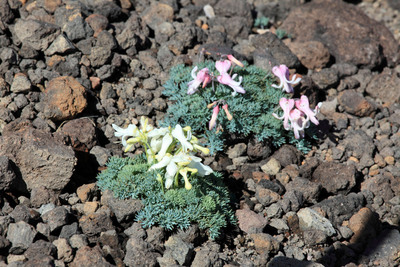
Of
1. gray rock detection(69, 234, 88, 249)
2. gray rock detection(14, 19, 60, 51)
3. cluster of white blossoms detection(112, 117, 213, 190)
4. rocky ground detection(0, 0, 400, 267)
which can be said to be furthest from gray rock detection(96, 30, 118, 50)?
gray rock detection(69, 234, 88, 249)

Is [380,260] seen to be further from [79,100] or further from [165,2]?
[165,2]

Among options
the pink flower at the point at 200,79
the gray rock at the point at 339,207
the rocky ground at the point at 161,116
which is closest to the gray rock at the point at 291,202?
the rocky ground at the point at 161,116

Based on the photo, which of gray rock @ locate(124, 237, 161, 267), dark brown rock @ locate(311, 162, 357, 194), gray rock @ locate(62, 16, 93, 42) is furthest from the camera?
gray rock @ locate(62, 16, 93, 42)

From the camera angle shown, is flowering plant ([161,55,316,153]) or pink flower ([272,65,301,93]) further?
pink flower ([272,65,301,93])

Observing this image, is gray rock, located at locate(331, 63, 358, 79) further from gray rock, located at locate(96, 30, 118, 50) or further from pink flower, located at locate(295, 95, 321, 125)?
gray rock, located at locate(96, 30, 118, 50)

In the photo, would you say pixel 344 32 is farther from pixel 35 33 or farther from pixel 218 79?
pixel 35 33

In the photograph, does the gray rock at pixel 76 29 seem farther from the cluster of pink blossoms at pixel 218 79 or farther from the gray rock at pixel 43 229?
the gray rock at pixel 43 229

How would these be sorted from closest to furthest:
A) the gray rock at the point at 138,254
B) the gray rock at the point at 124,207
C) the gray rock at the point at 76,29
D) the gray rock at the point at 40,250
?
the gray rock at the point at 40,250 < the gray rock at the point at 138,254 < the gray rock at the point at 124,207 < the gray rock at the point at 76,29
